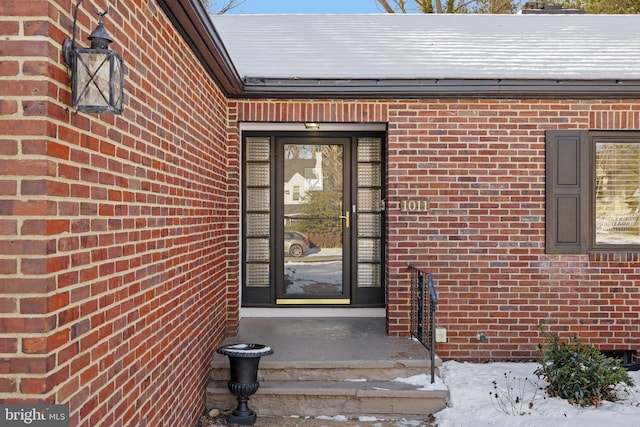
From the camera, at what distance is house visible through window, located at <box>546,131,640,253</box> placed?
549cm

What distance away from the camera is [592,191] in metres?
5.55

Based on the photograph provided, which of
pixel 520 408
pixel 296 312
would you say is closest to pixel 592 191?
pixel 520 408

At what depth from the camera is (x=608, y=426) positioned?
390 cm

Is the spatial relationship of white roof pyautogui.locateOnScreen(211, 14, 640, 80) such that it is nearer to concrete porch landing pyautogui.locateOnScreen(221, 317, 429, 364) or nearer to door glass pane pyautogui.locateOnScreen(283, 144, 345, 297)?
door glass pane pyautogui.locateOnScreen(283, 144, 345, 297)

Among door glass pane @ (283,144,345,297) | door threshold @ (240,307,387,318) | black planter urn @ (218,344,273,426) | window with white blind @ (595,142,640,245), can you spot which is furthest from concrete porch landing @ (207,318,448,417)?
A: window with white blind @ (595,142,640,245)

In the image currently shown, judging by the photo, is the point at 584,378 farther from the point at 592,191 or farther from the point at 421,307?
the point at 592,191

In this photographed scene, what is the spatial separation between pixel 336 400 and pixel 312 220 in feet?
8.18

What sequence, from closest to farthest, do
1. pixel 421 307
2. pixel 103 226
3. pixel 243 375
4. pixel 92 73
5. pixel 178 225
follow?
1. pixel 92 73
2. pixel 103 226
3. pixel 178 225
4. pixel 243 375
5. pixel 421 307

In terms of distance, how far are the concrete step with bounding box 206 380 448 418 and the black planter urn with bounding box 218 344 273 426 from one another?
0.69ft

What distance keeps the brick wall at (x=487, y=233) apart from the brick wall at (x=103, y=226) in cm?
216

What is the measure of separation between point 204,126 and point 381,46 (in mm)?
2781

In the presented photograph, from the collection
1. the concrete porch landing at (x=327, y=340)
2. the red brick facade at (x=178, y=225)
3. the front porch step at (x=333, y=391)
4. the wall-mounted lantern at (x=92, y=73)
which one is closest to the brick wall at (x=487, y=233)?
the red brick facade at (x=178, y=225)

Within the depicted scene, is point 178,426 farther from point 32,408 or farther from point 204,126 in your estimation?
point 204,126

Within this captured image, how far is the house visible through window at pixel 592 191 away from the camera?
5492 mm
